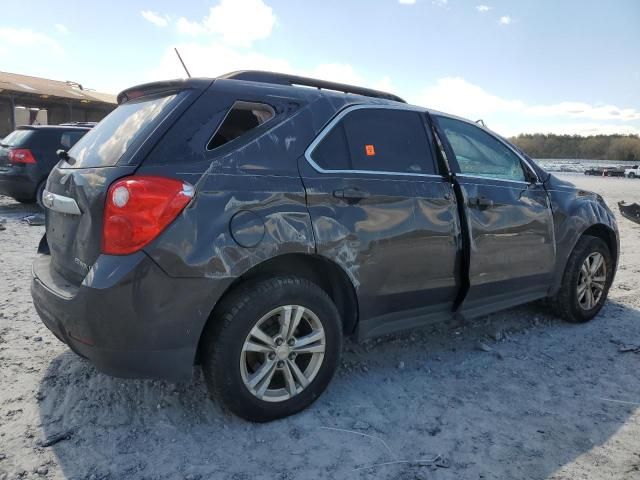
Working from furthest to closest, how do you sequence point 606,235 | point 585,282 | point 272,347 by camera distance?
point 606,235 → point 585,282 → point 272,347

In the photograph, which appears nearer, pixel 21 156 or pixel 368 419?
pixel 368 419

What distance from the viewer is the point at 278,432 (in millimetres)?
2602

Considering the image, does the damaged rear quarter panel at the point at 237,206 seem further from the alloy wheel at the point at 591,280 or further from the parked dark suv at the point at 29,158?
the parked dark suv at the point at 29,158

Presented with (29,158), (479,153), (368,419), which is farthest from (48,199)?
(29,158)

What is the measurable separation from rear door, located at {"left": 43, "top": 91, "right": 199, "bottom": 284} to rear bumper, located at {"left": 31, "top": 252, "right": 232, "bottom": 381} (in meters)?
0.17

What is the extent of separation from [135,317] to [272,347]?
713 millimetres

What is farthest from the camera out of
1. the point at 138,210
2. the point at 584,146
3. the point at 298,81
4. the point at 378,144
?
the point at 584,146

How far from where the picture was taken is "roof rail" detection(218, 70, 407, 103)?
2998 millimetres

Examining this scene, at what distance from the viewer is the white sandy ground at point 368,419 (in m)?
2.34

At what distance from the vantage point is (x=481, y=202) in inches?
136

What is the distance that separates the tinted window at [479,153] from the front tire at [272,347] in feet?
5.03

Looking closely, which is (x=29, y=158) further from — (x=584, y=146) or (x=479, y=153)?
(x=584, y=146)

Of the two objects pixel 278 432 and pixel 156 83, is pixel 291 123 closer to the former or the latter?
pixel 156 83

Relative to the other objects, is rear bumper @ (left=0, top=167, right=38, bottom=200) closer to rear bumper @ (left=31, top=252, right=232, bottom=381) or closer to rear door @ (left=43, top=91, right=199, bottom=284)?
rear door @ (left=43, top=91, right=199, bottom=284)
